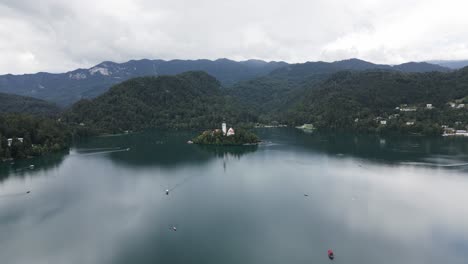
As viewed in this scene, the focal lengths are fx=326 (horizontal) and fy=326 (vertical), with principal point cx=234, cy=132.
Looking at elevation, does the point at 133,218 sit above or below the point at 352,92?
below

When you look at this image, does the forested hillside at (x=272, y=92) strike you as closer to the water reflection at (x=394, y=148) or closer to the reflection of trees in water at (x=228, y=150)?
the water reflection at (x=394, y=148)

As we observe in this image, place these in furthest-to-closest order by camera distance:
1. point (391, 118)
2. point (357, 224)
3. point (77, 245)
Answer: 1. point (391, 118)
2. point (357, 224)
3. point (77, 245)

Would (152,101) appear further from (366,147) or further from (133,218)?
(133,218)

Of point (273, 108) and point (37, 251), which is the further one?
point (273, 108)

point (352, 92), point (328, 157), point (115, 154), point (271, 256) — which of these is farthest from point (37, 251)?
point (352, 92)

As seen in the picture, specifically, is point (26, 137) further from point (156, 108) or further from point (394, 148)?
point (156, 108)
